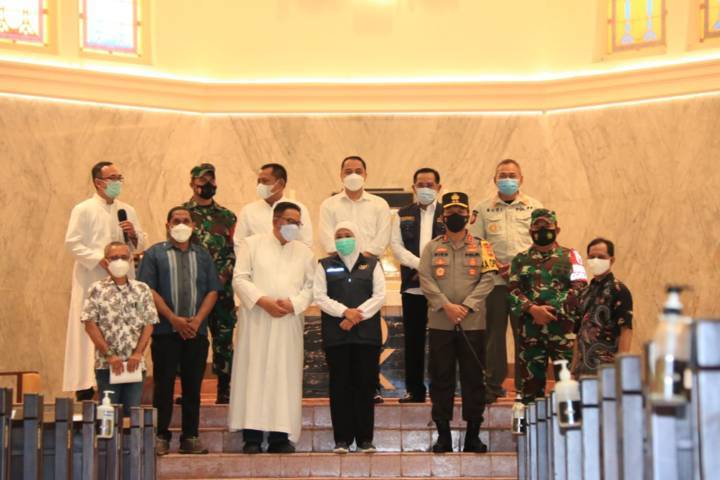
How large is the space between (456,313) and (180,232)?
2.19m

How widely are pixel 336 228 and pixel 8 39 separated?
4.93 m

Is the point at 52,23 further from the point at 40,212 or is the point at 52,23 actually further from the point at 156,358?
the point at 156,358

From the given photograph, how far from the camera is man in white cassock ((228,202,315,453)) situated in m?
9.39

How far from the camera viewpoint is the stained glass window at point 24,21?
1281cm

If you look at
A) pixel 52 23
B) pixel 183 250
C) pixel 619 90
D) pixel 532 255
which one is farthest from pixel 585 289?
pixel 52 23

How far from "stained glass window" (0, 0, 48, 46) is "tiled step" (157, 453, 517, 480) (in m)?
5.59

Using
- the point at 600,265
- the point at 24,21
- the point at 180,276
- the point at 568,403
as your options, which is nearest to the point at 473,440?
the point at 600,265

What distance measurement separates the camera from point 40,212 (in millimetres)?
12539

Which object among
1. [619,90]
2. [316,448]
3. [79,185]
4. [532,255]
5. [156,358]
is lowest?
[316,448]

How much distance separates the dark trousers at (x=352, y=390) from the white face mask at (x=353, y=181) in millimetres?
1527

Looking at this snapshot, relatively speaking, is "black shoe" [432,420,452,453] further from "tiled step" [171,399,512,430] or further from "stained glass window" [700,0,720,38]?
"stained glass window" [700,0,720,38]

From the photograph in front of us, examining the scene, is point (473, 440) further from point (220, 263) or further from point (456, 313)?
point (220, 263)

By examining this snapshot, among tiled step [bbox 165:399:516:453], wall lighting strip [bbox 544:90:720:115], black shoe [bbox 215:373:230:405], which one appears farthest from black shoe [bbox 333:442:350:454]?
wall lighting strip [bbox 544:90:720:115]

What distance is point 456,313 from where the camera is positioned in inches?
364
